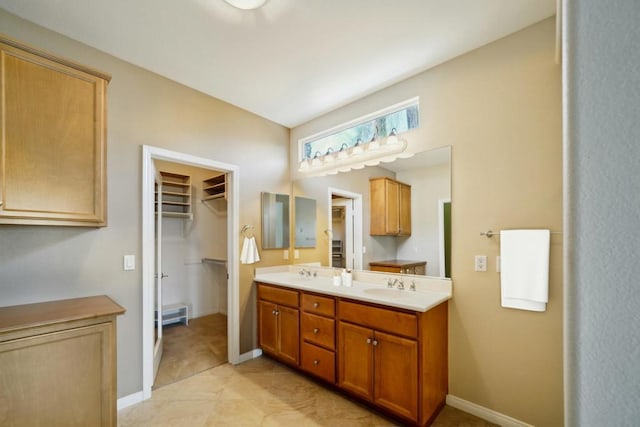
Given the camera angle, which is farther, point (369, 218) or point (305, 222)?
point (305, 222)

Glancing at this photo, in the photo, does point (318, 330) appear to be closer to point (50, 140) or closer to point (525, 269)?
point (525, 269)

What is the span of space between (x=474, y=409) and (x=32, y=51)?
3790 mm

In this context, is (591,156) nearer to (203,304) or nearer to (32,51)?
(32,51)

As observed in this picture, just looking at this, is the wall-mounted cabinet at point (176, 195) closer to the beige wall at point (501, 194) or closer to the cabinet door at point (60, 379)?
the cabinet door at point (60, 379)

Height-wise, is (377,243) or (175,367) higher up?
(377,243)

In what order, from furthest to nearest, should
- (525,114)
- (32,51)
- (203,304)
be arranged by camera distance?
(203,304) → (525,114) → (32,51)

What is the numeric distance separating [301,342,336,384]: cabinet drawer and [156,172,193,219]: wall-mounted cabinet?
296 centimetres

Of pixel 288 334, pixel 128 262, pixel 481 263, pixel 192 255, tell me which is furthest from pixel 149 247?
pixel 481 263

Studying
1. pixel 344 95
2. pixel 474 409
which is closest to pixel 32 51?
pixel 344 95

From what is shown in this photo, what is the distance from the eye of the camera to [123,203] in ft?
7.48

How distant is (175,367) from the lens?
2.85 metres

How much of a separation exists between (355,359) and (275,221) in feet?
5.91

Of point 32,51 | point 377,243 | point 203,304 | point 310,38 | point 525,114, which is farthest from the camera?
point 203,304

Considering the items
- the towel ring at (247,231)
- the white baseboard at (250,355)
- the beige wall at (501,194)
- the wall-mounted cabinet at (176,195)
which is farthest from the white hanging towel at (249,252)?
the beige wall at (501,194)
